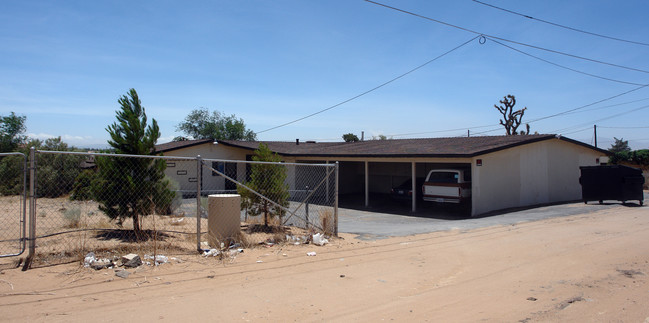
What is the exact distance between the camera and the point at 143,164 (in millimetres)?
9523

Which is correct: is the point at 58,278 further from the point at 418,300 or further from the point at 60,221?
the point at 60,221

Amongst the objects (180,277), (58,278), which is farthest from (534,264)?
(58,278)

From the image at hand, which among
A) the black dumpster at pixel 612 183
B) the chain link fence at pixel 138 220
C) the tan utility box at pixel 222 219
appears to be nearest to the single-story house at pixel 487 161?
the black dumpster at pixel 612 183

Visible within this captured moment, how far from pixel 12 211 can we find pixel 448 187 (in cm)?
1556

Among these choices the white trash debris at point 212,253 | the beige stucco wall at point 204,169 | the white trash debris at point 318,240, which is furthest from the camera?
the beige stucco wall at point 204,169

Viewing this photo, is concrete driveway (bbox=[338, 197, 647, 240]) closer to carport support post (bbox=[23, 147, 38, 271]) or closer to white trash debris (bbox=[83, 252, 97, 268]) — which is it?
white trash debris (bbox=[83, 252, 97, 268])

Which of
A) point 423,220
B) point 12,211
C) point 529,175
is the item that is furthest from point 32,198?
point 529,175

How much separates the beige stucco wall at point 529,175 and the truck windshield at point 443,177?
125 cm

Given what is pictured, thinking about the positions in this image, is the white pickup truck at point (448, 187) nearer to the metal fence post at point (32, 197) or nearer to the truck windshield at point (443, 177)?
the truck windshield at point (443, 177)

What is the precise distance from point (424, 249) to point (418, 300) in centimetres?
352

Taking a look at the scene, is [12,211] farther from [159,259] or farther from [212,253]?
[212,253]

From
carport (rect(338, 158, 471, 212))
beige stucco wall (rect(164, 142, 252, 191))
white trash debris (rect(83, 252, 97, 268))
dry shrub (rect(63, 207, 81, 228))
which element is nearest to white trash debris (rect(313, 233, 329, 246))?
white trash debris (rect(83, 252, 97, 268))

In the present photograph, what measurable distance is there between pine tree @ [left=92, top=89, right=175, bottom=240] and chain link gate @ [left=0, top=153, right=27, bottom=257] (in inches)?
59.6

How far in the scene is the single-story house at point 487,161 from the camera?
16.6 metres
